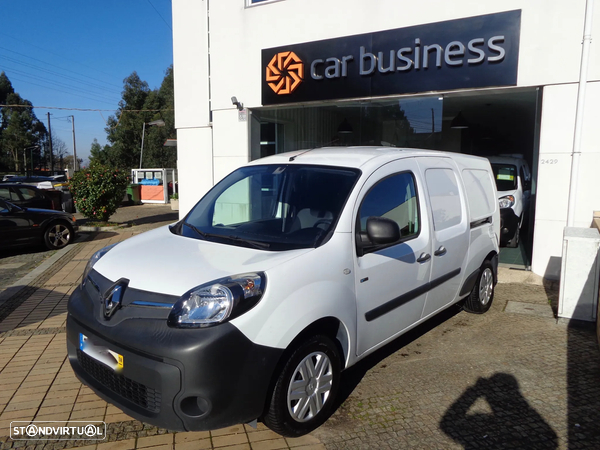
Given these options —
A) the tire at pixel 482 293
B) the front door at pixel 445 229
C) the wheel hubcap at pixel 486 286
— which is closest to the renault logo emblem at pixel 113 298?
the front door at pixel 445 229

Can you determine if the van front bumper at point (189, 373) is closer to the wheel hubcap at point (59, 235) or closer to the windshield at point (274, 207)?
the windshield at point (274, 207)

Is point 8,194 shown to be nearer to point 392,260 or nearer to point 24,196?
point 24,196

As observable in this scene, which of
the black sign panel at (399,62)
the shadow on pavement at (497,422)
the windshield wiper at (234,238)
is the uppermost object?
the black sign panel at (399,62)

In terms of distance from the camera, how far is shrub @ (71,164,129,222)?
13203mm

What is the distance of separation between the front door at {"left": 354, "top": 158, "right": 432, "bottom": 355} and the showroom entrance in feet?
15.8

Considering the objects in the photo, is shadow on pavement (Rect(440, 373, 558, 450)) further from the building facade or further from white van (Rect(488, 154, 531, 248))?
white van (Rect(488, 154, 531, 248))

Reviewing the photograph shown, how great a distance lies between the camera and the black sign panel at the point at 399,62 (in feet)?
24.2

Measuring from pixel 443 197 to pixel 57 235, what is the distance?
908 centimetres

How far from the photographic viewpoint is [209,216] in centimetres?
404

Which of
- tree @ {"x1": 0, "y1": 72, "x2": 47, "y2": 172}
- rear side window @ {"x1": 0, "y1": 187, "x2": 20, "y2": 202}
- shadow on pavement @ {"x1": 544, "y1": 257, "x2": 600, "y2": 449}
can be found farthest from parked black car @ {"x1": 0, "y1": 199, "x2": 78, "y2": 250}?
tree @ {"x1": 0, "y1": 72, "x2": 47, "y2": 172}

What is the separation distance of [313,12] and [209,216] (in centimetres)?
642

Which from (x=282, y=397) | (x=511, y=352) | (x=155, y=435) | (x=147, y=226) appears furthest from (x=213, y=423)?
(x=147, y=226)

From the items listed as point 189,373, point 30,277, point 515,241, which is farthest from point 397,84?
point 189,373

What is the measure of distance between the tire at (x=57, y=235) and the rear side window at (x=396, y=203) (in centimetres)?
900
